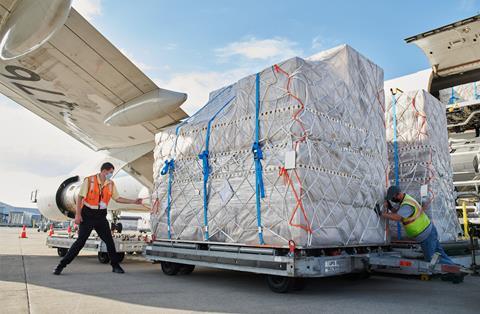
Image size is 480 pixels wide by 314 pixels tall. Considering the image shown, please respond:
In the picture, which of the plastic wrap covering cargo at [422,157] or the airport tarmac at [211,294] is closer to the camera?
the airport tarmac at [211,294]

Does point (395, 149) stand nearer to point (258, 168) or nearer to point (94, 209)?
point (258, 168)

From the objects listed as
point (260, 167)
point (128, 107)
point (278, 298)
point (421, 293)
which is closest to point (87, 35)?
point (128, 107)

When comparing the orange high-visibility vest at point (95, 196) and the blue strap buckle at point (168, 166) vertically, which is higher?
the blue strap buckle at point (168, 166)

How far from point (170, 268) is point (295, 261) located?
2.73 m

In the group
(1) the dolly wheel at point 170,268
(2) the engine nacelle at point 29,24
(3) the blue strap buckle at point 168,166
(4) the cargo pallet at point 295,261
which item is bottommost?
(1) the dolly wheel at point 170,268

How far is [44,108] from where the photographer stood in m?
10.2

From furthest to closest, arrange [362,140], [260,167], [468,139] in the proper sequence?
[468,139] < [362,140] < [260,167]

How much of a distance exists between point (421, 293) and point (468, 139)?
946cm

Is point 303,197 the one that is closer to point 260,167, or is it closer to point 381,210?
point 260,167

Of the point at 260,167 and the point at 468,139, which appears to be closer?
the point at 260,167

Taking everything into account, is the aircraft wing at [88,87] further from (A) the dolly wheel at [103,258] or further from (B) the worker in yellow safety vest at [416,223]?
(B) the worker in yellow safety vest at [416,223]

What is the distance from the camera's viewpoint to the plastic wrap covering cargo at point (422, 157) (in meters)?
6.47

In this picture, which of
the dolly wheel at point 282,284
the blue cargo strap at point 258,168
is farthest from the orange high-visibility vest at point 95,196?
the dolly wheel at point 282,284

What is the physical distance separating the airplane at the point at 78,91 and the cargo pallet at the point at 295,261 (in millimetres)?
3502
